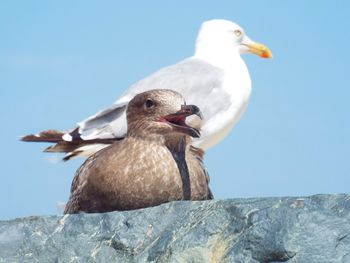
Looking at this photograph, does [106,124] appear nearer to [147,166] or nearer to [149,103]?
[149,103]

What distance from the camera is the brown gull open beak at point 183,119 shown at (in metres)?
4.10

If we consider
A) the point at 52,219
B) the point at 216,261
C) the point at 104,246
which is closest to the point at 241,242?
the point at 216,261

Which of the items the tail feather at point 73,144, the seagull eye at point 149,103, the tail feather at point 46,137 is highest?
the seagull eye at point 149,103

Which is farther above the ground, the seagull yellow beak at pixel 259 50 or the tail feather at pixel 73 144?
the seagull yellow beak at pixel 259 50

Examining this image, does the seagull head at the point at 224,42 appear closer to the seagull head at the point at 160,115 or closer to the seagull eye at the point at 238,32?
the seagull eye at the point at 238,32

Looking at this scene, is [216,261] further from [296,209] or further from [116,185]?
[116,185]

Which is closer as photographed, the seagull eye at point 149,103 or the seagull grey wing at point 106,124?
the seagull eye at point 149,103

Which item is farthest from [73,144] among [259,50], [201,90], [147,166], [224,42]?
[147,166]

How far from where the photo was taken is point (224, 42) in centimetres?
911

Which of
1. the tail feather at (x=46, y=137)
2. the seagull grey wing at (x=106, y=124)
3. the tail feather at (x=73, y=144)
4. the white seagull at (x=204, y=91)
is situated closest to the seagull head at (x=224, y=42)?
the white seagull at (x=204, y=91)

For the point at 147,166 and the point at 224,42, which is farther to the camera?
the point at 224,42

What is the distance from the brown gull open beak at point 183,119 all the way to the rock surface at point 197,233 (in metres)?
0.50

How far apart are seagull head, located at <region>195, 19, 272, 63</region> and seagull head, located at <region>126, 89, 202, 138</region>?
14.9 ft

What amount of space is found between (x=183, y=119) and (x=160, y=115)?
0.12 metres
